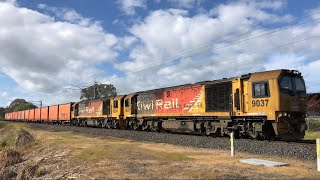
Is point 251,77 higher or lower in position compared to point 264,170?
higher

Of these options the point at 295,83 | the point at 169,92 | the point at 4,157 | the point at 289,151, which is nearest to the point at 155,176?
Result: the point at 289,151

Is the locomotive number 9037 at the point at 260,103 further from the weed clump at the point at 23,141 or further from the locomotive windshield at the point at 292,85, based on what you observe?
the weed clump at the point at 23,141

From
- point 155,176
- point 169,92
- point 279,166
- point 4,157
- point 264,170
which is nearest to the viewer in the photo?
point 155,176

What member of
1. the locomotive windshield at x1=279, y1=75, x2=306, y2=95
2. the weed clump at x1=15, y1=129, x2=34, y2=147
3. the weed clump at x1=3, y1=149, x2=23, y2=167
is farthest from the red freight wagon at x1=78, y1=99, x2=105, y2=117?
the locomotive windshield at x1=279, y1=75, x2=306, y2=95

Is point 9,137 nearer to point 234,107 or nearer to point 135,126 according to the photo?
point 135,126

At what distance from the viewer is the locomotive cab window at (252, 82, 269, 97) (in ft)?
62.0

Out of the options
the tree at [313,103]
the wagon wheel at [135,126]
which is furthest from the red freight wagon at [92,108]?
the tree at [313,103]

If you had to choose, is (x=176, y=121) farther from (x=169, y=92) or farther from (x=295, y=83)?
(x=295, y=83)

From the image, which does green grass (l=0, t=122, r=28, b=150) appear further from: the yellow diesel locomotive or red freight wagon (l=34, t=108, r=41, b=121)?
red freight wagon (l=34, t=108, r=41, b=121)

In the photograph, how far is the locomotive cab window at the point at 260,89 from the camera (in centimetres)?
1889

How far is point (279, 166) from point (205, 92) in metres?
13.4

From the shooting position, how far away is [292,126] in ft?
60.3

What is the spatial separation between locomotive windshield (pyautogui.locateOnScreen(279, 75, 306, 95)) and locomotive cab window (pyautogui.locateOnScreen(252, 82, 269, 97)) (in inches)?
31.4

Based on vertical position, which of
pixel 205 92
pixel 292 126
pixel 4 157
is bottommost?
pixel 4 157
